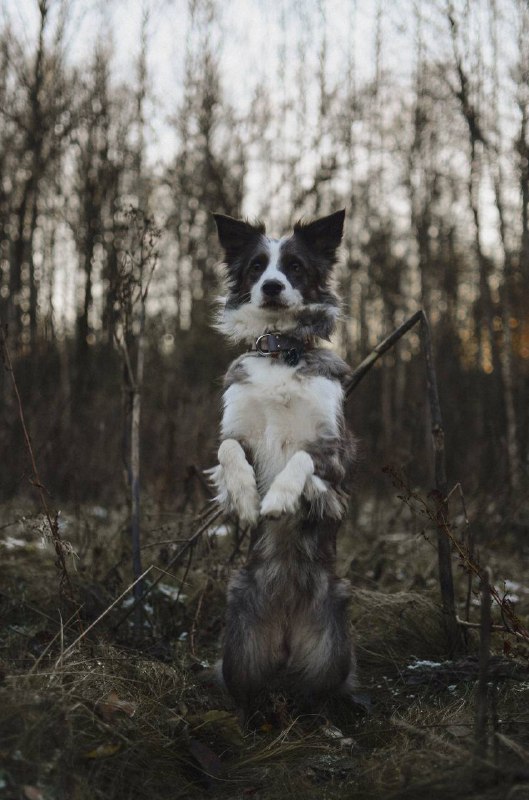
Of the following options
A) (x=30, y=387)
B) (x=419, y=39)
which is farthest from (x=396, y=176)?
(x=30, y=387)

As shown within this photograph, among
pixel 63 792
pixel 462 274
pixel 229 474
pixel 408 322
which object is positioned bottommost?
pixel 63 792

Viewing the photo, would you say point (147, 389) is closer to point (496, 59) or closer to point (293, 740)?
point (496, 59)

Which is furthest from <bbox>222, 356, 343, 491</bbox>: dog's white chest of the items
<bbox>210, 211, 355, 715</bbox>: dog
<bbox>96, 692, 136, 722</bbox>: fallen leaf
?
<bbox>96, 692, 136, 722</bbox>: fallen leaf

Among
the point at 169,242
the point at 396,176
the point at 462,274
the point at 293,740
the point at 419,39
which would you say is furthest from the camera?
the point at 462,274

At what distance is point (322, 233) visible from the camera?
469cm

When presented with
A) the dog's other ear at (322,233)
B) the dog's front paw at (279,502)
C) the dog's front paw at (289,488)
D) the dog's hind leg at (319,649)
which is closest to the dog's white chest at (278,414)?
the dog's front paw at (289,488)

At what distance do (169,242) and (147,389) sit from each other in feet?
31.2

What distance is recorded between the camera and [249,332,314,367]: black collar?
4227mm

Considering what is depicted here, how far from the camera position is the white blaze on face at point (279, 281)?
169 inches

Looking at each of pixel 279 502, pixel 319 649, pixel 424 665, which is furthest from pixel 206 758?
pixel 424 665

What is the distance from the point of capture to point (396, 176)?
17.5 metres

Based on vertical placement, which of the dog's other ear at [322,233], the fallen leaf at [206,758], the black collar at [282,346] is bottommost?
the fallen leaf at [206,758]

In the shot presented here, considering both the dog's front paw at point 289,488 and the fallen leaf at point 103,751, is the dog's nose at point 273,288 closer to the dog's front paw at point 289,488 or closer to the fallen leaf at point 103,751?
the dog's front paw at point 289,488

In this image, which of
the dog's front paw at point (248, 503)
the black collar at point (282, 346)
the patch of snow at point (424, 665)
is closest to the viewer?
the dog's front paw at point (248, 503)
